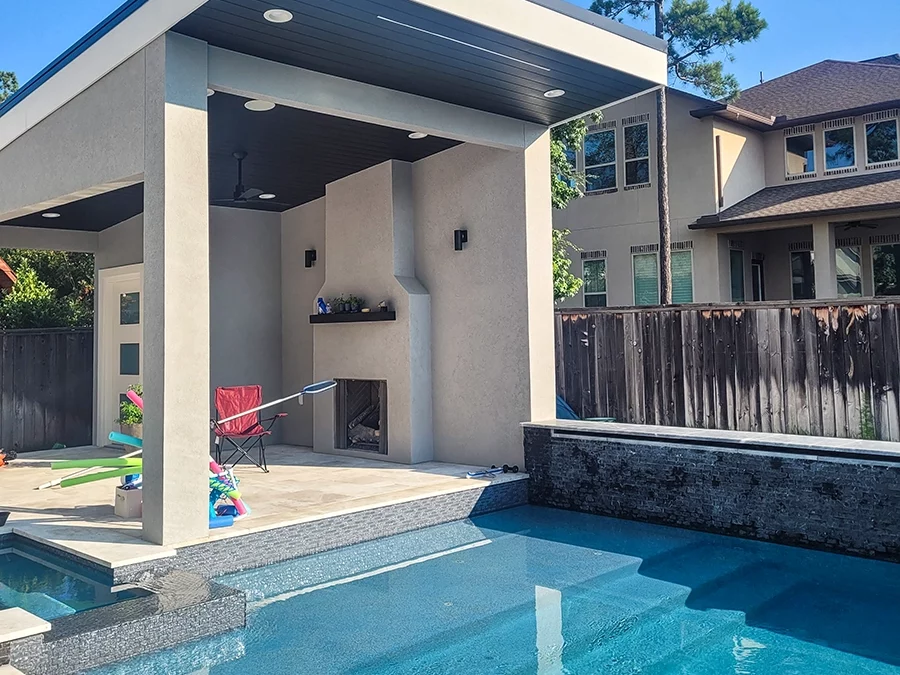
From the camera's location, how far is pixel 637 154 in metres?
→ 15.8

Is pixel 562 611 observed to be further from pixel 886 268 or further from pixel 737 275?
pixel 886 268

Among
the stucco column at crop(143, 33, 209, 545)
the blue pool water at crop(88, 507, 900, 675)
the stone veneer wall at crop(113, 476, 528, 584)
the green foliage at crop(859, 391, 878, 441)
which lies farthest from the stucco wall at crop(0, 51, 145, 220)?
the green foliage at crop(859, 391, 878, 441)

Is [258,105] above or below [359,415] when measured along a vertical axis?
above

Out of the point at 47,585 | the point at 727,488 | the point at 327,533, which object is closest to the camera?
the point at 47,585

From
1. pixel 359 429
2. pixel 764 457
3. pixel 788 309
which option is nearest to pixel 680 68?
pixel 788 309

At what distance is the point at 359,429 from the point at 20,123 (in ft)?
16.2

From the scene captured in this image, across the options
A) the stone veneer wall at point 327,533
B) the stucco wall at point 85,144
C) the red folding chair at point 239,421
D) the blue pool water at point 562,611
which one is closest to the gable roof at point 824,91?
the stone veneer wall at point 327,533

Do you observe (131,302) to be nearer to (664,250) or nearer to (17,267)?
(17,267)

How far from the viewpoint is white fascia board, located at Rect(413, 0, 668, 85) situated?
522 centimetres

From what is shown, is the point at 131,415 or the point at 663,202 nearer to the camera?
the point at 131,415

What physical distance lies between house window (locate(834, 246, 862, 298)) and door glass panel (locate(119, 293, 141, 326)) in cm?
1243

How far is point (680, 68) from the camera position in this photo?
59.0 ft

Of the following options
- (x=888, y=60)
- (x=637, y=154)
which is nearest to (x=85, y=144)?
(x=637, y=154)

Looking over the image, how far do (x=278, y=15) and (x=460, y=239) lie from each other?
12.3ft
